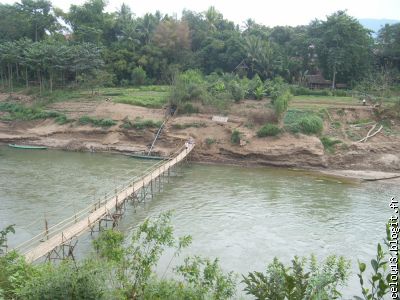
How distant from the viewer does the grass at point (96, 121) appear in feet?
119

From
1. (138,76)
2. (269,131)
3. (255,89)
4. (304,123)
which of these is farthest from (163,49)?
(304,123)

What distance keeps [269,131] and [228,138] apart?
121 inches

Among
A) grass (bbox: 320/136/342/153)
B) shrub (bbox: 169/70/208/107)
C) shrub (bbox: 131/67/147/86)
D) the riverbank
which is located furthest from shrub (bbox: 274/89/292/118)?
shrub (bbox: 131/67/147/86)

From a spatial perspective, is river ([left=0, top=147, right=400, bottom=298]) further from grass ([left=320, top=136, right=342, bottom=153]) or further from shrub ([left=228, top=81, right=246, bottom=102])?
shrub ([left=228, top=81, right=246, bottom=102])

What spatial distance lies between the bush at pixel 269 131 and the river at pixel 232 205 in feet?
10.8

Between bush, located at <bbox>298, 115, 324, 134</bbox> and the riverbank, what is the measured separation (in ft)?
2.15

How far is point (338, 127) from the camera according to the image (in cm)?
3453

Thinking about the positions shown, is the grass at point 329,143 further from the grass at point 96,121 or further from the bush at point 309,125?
the grass at point 96,121

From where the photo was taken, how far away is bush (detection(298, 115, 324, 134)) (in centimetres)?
3312

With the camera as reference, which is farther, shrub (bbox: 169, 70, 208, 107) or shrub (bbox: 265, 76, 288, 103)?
shrub (bbox: 169, 70, 208, 107)

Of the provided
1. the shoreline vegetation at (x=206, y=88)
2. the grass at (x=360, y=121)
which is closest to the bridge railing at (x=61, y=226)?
the shoreline vegetation at (x=206, y=88)

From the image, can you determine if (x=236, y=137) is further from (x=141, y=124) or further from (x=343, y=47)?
(x=343, y=47)

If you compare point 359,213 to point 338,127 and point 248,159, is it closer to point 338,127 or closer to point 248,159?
point 248,159

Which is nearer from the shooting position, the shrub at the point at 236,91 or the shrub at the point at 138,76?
the shrub at the point at 236,91
